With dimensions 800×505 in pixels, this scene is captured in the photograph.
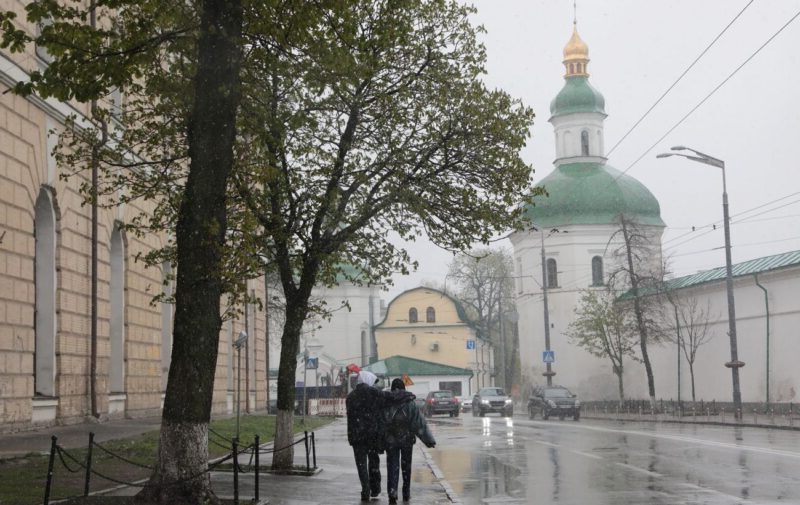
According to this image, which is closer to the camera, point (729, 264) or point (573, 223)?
point (729, 264)

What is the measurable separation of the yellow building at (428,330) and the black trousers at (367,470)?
252ft

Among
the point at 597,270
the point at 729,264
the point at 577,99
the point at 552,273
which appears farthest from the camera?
the point at 577,99

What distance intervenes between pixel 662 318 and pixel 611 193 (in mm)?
16989

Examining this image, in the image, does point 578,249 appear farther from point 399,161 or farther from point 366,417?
point 366,417

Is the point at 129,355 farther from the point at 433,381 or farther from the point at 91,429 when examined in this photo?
the point at 433,381

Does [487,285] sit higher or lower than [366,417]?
higher

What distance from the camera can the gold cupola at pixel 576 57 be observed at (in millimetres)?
72625

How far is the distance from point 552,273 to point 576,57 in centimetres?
1488

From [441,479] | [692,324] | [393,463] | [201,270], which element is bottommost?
[441,479]

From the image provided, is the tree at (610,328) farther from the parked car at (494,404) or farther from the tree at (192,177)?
the tree at (192,177)

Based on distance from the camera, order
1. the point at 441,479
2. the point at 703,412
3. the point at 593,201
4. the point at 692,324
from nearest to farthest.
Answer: the point at 441,479 → the point at 703,412 → the point at 692,324 → the point at 593,201

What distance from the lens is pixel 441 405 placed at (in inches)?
2245

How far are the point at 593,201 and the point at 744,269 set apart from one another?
22924 mm

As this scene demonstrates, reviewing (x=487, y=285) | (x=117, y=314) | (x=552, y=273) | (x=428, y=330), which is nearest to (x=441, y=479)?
(x=117, y=314)
